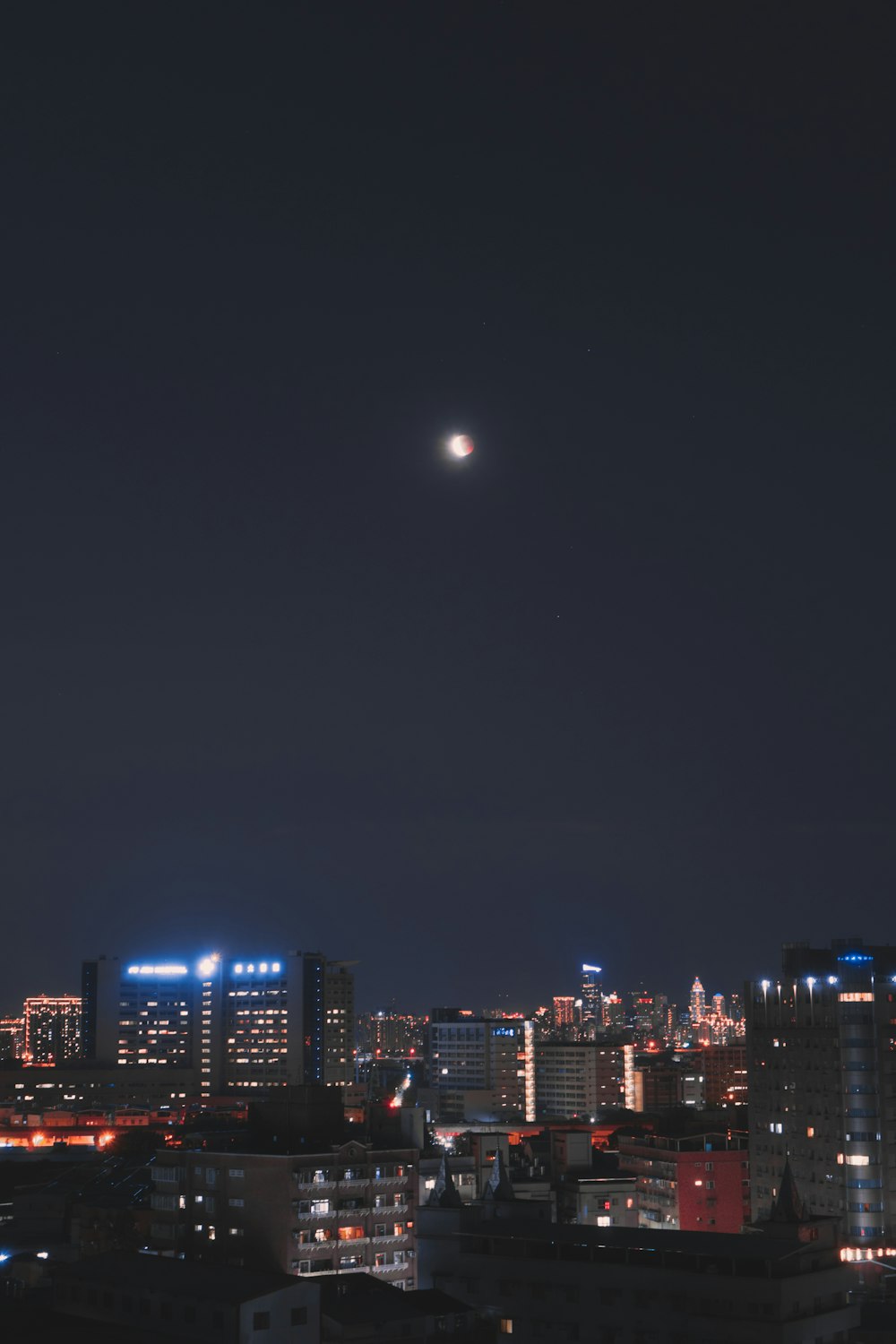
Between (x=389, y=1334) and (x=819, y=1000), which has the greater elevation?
(x=819, y=1000)

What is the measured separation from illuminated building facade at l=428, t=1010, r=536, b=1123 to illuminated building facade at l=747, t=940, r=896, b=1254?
258ft

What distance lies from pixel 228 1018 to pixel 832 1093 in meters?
92.3

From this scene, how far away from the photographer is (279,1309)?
28.0 m

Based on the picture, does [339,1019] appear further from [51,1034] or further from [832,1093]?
[832,1093]

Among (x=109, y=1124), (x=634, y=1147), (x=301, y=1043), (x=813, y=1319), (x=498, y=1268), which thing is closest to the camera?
(x=813, y=1319)

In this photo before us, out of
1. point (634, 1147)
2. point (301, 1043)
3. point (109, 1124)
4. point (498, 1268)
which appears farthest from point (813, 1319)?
point (301, 1043)

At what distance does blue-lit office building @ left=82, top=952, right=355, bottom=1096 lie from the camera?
445 feet

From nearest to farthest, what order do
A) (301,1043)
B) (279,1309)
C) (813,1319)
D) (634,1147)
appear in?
(279,1309) < (813,1319) < (634,1147) < (301,1043)

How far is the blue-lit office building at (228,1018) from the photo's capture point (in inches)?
5335

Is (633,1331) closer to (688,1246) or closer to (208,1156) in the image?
(688,1246)

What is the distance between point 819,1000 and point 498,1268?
27123mm

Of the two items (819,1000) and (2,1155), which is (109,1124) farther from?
(819,1000)

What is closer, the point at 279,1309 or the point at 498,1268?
the point at 279,1309

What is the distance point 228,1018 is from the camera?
5458 inches
